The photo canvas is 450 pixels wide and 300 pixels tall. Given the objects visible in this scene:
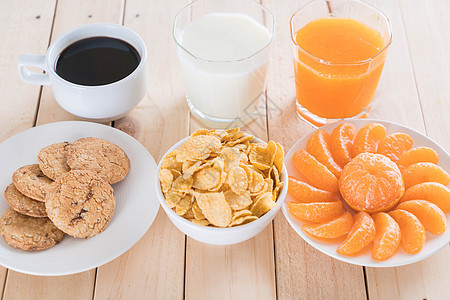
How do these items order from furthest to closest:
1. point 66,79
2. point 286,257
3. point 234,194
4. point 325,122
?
point 325,122
point 66,79
point 286,257
point 234,194

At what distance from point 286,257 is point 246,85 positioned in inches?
18.0

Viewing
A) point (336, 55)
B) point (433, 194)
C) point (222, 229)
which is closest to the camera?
point (222, 229)

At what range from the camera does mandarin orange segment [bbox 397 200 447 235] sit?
110 cm

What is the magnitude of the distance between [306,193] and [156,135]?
48cm

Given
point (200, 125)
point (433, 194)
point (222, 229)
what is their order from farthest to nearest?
1. point (200, 125)
2. point (433, 194)
3. point (222, 229)

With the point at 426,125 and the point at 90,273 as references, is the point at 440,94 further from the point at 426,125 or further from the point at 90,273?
the point at 90,273

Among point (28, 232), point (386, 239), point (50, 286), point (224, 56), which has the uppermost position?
point (224, 56)

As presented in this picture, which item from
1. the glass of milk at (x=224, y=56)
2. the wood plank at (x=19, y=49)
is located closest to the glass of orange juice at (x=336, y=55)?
the glass of milk at (x=224, y=56)

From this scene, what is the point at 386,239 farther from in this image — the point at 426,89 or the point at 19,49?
the point at 19,49

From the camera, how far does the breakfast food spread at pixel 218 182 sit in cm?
105

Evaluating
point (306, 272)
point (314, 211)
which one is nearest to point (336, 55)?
point (314, 211)

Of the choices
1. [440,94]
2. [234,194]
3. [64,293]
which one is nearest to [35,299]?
[64,293]

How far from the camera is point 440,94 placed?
1530mm

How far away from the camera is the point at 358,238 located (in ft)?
3.54
